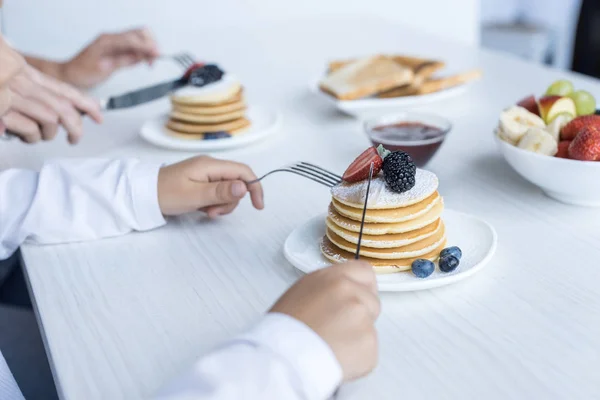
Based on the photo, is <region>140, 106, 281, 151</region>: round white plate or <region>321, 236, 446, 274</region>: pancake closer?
<region>321, 236, 446, 274</region>: pancake

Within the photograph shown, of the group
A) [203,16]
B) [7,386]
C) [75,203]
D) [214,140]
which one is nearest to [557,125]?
[214,140]

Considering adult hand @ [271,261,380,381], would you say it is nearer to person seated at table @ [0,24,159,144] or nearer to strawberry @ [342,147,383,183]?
strawberry @ [342,147,383,183]

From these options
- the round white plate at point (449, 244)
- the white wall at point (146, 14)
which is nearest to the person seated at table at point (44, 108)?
the round white plate at point (449, 244)

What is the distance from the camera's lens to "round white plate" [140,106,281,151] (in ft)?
4.06

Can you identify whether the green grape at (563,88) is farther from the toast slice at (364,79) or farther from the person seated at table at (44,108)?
the person seated at table at (44,108)

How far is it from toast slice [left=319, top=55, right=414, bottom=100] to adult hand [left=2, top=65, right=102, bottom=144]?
454mm

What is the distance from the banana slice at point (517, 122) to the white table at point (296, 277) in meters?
0.08

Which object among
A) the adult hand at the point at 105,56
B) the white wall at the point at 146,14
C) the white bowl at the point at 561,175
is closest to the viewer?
the white bowl at the point at 561,175

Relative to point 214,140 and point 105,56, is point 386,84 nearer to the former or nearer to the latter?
point 214,140

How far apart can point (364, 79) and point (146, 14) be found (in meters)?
1.44

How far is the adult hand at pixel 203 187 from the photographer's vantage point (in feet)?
3.15

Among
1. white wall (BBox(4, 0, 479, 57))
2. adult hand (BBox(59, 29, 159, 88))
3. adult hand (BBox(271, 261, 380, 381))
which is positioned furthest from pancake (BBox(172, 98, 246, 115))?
white wall (BBox(4, 0, 479, 57))

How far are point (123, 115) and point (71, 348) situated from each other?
0.84 metres

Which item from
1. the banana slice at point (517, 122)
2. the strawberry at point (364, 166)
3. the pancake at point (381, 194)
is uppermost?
the strawberry at point (364, 166)
